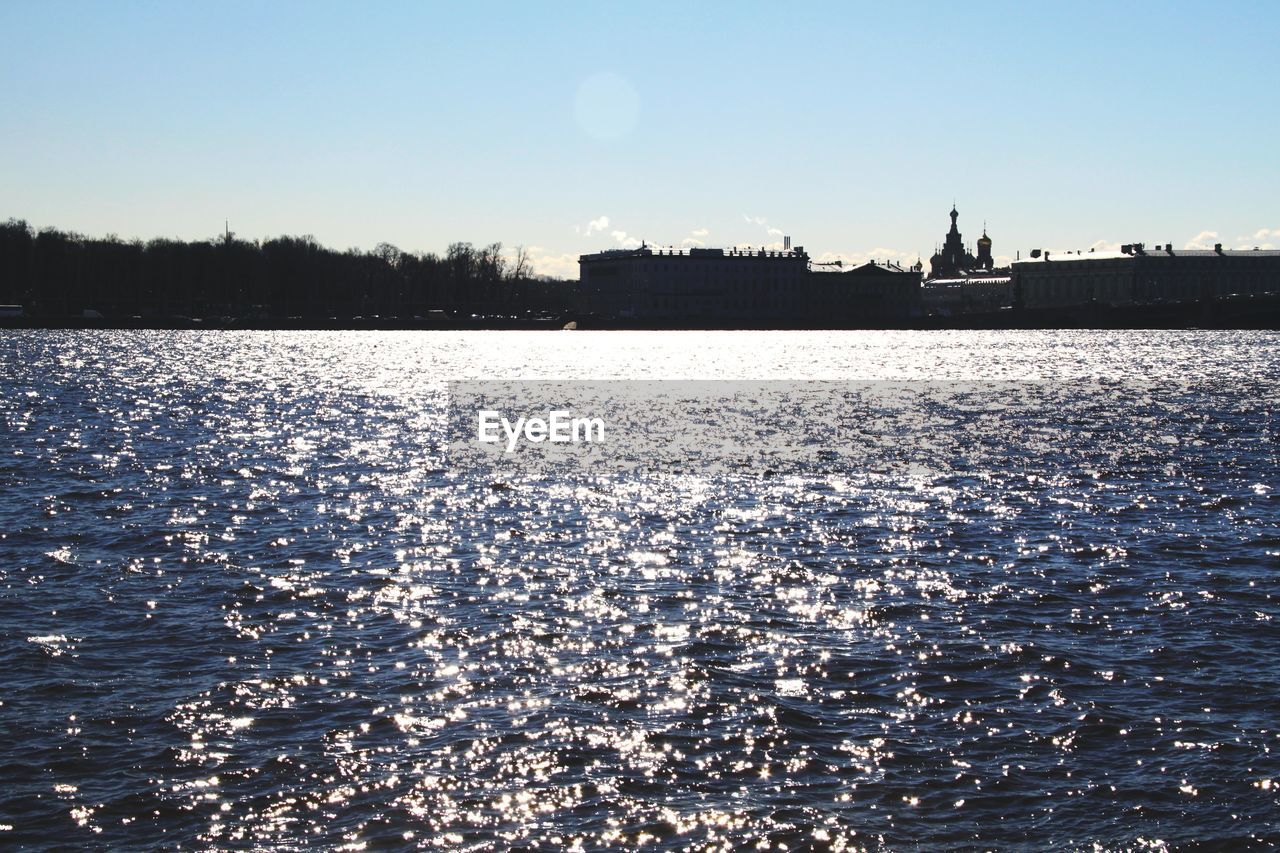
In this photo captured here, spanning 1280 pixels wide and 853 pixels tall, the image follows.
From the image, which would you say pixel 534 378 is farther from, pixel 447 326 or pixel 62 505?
pixel 447 326

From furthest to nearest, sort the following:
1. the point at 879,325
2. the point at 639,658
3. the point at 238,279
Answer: the point at 879,325
the point at 238,279
the point at 639,658

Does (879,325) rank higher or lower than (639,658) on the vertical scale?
higher

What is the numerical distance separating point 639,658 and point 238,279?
16823 centimetres

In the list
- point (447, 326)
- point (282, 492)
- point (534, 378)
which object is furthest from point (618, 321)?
point (282, 492)

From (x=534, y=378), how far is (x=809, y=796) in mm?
72455

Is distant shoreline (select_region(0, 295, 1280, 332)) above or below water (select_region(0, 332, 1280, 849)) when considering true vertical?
above

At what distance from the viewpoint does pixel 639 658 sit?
13.8 meters

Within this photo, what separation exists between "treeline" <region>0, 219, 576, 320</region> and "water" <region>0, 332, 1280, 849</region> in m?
142

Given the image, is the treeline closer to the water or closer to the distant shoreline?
the distant shoreline

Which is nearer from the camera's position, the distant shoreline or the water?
the water

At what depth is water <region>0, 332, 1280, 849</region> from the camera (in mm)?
9914

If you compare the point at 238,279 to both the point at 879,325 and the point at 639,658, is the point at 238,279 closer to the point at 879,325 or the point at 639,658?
the point at 879,325

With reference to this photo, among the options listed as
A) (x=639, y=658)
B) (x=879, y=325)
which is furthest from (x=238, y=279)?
(x=639, y=658)

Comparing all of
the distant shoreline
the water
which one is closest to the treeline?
the distant shoreline
